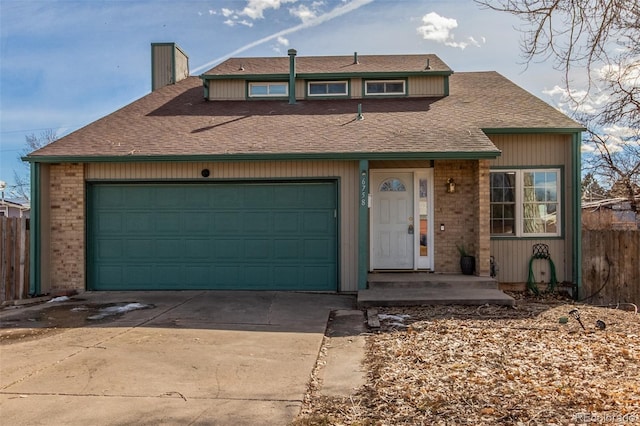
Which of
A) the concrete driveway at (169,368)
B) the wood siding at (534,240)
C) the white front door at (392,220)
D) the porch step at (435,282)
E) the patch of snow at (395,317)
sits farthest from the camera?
the white front door at (392,220)

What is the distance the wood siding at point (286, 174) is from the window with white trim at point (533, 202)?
10.6 feet

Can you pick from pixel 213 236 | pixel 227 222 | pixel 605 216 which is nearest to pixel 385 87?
pixel 227 222

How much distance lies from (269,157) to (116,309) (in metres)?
3.94

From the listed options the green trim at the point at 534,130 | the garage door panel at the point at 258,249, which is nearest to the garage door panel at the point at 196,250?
the garage door panel at the point at 258,249

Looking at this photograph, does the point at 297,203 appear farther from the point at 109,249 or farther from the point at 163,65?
the point at 163,65

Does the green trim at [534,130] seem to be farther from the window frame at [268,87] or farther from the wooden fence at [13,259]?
the wooden fence at [13,259]

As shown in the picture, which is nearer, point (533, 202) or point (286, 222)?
point (286, 222)

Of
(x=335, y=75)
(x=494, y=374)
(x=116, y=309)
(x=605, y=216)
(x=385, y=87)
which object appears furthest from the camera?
(x=605, y=216)

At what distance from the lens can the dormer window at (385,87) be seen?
13166 millimetres

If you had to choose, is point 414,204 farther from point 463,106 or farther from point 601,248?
point 601,248

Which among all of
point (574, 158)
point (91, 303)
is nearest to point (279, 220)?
point (91, 303)

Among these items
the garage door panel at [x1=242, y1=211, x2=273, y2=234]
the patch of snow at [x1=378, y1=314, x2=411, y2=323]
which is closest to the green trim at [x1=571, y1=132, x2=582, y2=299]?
the patch of snow at [x1=378, y1=314, x2=411, y2=323]

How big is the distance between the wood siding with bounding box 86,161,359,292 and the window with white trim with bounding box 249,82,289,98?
12.3 ft

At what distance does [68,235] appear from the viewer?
34.0 feet
